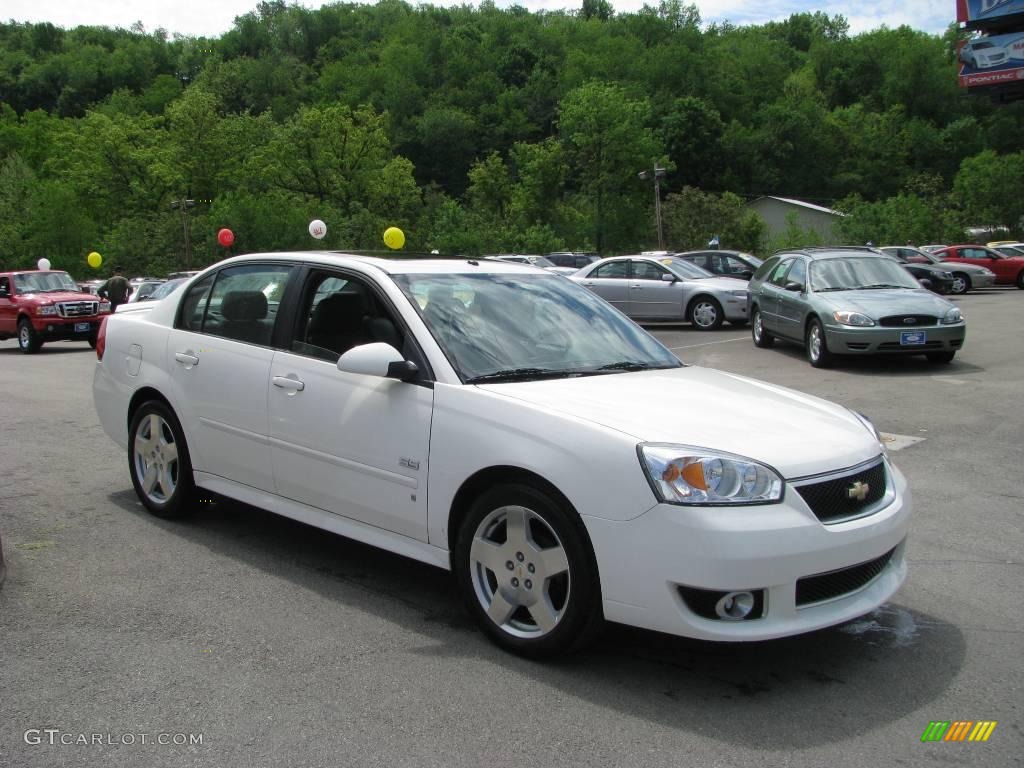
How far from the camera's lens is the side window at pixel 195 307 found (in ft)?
19.3

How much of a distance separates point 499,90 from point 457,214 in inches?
1705

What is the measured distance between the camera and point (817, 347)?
13.6m

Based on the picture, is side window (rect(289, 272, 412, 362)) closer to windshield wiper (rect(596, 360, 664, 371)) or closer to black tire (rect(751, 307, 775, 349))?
windshield wiper (rect(596, 360, 664, 371))

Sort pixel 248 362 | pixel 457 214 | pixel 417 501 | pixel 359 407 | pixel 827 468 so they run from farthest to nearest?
pixel 457 214
pixel 248 362
pixel 359 407
pixel 417 501
pixel 827 468

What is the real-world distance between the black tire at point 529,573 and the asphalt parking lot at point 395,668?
0.42 feet

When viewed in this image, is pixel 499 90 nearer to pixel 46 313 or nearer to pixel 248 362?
pixel 46 313

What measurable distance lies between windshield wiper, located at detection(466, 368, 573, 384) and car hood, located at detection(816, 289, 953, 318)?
31.8 feet

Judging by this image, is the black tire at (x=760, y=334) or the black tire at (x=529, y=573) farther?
the black tire at (x=760, y=334)

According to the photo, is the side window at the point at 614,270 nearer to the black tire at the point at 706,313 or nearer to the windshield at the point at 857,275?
the black tire at the point at 706,313

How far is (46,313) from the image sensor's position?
21438 mm

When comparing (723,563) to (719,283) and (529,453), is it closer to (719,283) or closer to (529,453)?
(529,453)

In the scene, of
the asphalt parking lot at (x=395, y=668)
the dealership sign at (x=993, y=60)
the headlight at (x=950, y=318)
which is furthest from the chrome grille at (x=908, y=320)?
the dealership sign at (x=993, y=60)

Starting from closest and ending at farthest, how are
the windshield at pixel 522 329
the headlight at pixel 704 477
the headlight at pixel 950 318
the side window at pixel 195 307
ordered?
the headlight at pixel 704 477 → the windshield at pixel 522 329 → the side window at pixel 195 307 → the headlight at pixel 950 318

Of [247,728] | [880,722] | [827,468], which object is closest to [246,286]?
[247,728]
